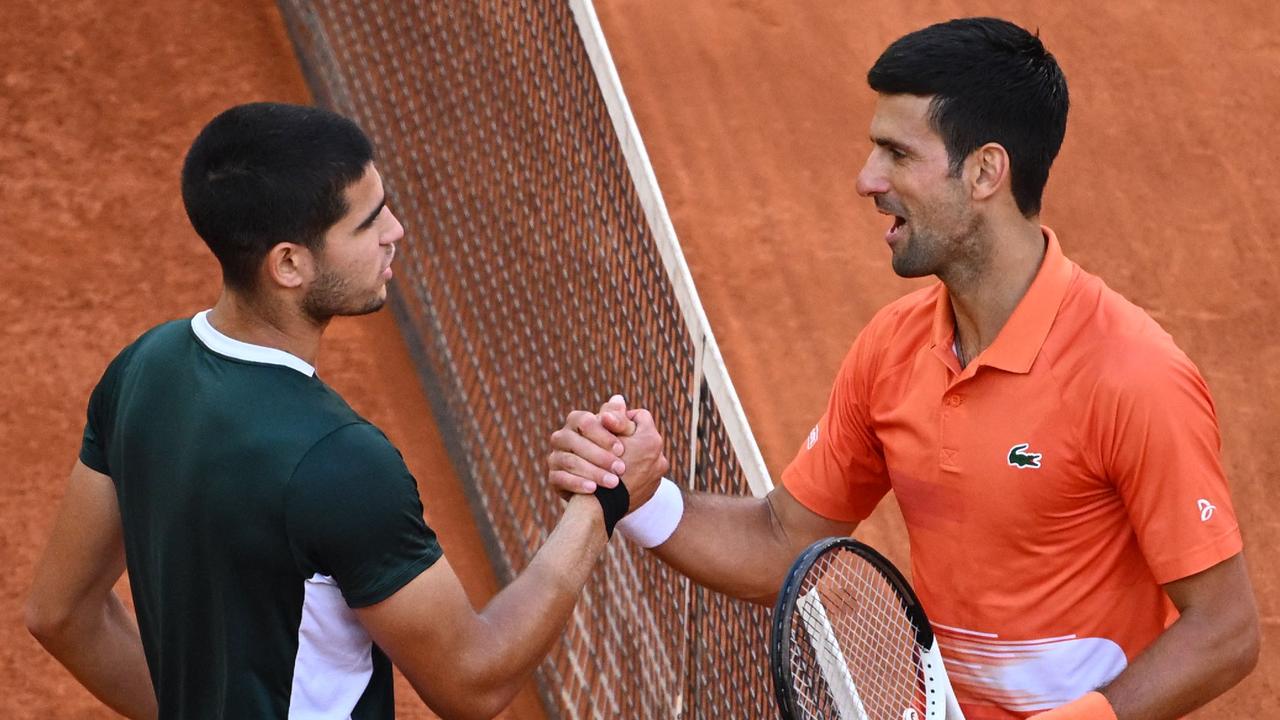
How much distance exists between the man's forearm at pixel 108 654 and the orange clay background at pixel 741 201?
225cm

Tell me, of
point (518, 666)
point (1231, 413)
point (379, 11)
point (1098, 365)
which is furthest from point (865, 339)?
point (379, 11)

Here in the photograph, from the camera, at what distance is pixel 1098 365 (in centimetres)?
321

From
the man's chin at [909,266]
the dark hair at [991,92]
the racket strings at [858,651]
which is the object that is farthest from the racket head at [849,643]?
the dark hair at [991,92]

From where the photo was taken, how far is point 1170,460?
309cm

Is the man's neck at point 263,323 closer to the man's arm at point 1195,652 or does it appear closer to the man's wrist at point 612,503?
the man's wrist at point 612,503

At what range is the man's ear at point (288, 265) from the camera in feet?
9.72

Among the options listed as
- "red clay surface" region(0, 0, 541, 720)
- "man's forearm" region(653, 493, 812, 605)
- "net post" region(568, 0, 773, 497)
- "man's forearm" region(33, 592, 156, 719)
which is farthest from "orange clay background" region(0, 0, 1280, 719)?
"man's forearm" region(33, 592, 156, 719)

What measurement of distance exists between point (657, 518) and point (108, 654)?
126 cm

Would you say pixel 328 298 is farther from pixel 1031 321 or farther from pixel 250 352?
pixel 1031 321

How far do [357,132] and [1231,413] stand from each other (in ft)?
17.8

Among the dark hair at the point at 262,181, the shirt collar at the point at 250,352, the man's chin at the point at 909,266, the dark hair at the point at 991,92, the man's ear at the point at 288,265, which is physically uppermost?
the dark hair at the point at 262,181

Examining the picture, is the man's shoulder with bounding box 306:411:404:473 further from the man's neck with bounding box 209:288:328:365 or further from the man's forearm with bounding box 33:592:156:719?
the man's forearm with bounding box 33:592:156:719

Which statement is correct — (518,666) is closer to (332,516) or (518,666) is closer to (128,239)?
(332,516)

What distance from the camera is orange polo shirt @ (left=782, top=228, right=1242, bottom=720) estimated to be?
10.2 feet
